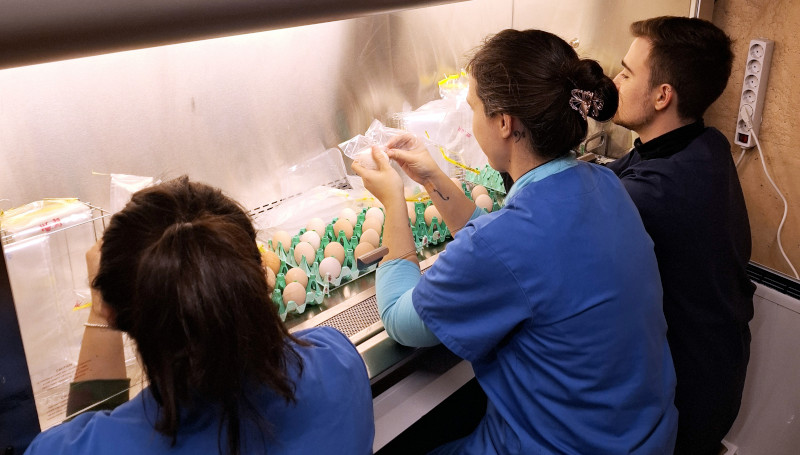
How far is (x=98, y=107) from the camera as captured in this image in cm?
117

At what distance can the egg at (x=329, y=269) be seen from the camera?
4.19 feet

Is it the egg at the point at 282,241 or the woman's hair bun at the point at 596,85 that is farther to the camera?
the egg at the point at 282,241

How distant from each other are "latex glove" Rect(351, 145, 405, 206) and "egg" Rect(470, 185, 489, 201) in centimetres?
36

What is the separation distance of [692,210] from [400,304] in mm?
679

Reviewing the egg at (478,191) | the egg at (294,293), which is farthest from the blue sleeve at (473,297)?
the egg at (478,191)

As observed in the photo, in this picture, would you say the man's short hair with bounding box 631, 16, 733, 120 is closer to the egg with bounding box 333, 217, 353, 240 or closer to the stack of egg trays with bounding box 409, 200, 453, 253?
the stack of egg trays with bounding box 409, 200, 453, 253

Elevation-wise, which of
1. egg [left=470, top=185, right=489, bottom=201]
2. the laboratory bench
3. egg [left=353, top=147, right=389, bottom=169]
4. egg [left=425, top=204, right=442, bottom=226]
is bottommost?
the laboratory bench

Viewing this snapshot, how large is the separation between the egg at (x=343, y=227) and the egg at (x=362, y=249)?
0.20 feet

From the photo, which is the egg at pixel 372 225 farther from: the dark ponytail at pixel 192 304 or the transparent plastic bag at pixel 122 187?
the dark ponytail at pixel 192 304

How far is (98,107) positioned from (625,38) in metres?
1.65

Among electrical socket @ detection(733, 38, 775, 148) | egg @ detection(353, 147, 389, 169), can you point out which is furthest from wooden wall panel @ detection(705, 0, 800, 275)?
egg @ detection(353, 147, 389, 169)

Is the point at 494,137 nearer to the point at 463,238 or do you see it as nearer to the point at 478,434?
the point at 463,238

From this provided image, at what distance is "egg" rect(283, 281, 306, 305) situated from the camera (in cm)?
120

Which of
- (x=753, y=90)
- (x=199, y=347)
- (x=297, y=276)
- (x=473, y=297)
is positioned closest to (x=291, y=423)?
(x=199, y=347)
